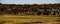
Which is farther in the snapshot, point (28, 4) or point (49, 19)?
point (28, 4)

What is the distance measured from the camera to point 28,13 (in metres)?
1.09

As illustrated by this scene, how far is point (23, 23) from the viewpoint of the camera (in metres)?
1.04

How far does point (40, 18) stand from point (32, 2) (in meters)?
0.27

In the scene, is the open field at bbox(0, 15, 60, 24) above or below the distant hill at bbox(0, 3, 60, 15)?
below

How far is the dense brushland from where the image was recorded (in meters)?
1.05

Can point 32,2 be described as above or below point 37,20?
above

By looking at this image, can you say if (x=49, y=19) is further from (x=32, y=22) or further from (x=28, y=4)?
(x=28, y=4)

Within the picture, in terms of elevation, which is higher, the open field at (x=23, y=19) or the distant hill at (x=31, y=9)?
the distant hill at (x=31, y=9)

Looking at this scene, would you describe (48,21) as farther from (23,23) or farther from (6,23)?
(6,23)

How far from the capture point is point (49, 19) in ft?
3.43

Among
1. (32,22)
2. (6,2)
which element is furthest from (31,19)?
(6,2)

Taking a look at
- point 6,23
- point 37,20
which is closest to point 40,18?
point 37,20

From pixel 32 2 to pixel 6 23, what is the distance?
1.34 ft

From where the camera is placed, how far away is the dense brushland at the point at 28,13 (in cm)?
105
